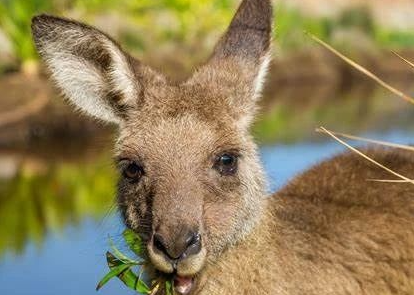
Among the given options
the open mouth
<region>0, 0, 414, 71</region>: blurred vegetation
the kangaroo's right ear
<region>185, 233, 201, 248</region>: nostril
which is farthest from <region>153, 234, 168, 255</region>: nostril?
<region>0, 0, 414, 71</region>: blurred vegetation

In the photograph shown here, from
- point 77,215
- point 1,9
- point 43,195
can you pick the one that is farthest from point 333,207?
point 1,9

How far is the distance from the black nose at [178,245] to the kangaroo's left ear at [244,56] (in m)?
1.05

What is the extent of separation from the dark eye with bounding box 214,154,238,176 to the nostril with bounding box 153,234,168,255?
2.00 feet

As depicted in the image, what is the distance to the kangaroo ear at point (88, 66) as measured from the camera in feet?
16.1

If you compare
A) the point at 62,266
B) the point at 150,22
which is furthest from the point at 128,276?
the point at 150,22

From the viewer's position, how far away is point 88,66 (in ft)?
16.8

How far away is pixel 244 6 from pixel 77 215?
6.83 m

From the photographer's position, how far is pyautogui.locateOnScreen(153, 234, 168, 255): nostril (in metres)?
4.19

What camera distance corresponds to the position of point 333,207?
5.41m

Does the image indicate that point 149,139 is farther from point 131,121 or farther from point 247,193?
point 247,193

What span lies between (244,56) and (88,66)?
0.84 m

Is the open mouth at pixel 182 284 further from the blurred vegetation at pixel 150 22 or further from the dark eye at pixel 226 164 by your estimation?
the blurred vegetation at pixel 150 22

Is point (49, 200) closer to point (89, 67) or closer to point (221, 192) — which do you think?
point (89, 67)

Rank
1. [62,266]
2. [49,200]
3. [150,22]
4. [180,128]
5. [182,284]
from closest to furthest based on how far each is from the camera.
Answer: [182,284]
[180,128]
[62,266]
[49,200]
[150,22]
